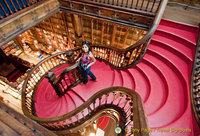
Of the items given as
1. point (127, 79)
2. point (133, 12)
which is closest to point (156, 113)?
point (127, 79)

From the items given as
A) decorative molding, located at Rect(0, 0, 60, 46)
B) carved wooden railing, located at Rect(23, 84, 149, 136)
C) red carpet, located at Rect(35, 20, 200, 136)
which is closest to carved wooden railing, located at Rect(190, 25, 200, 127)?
red carpet, located at Rect(35, 20, 200, 136)

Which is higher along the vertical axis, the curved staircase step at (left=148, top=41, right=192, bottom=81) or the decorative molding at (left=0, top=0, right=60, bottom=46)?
the decorative molding at (left=0, top=0, right=60, bottom=46)

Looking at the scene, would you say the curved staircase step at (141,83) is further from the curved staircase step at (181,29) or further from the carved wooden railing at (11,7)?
the carved wooden railing at (11,7)

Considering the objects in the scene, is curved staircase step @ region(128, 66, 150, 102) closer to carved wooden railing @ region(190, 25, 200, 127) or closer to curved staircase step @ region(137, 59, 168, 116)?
curved staircase step @ region(137, 59, 168, 116)

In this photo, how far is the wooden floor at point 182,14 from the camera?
383 centimetres

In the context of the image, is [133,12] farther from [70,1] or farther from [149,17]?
[70,1]

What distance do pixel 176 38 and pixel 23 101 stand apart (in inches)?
198

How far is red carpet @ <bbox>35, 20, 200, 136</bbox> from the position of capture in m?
2.28

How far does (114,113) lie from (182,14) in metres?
4.62

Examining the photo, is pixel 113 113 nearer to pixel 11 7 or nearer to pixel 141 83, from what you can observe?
pixel 141 83

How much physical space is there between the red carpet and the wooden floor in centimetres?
40

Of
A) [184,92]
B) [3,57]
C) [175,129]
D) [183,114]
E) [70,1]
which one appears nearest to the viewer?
[175,129]

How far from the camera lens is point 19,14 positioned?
365 cm

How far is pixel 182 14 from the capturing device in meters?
4.22
